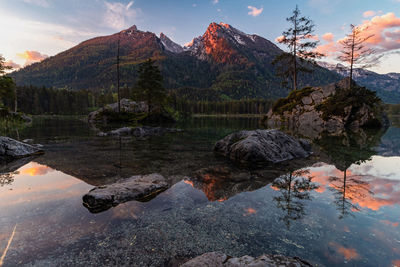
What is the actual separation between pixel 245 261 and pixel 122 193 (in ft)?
12.5

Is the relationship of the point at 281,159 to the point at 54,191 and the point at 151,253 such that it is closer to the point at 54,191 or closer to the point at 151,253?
the point at 151,253

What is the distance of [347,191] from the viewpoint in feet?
19.2

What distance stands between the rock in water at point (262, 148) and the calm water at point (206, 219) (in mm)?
1865

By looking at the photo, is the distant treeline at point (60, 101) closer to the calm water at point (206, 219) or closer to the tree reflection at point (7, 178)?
the tree reflection at point (7, 178)

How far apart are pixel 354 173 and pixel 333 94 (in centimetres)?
2803

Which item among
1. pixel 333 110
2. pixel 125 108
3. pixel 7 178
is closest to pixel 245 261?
pixel 7 178

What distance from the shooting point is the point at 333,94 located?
3027cm

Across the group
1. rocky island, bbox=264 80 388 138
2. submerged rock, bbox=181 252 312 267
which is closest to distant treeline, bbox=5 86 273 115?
rocky island, bbox=264 80 388 138

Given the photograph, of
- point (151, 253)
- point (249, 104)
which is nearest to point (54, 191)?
point (151, 253)

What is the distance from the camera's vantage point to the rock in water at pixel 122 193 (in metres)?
4.94

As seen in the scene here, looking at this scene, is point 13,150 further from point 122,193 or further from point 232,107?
point 232,107

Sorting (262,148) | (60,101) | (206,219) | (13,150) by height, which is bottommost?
(206,219)

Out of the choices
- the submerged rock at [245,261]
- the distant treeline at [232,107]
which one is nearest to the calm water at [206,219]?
the submerged rock at [245,261]

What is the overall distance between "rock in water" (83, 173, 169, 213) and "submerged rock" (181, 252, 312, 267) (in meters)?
3.09
